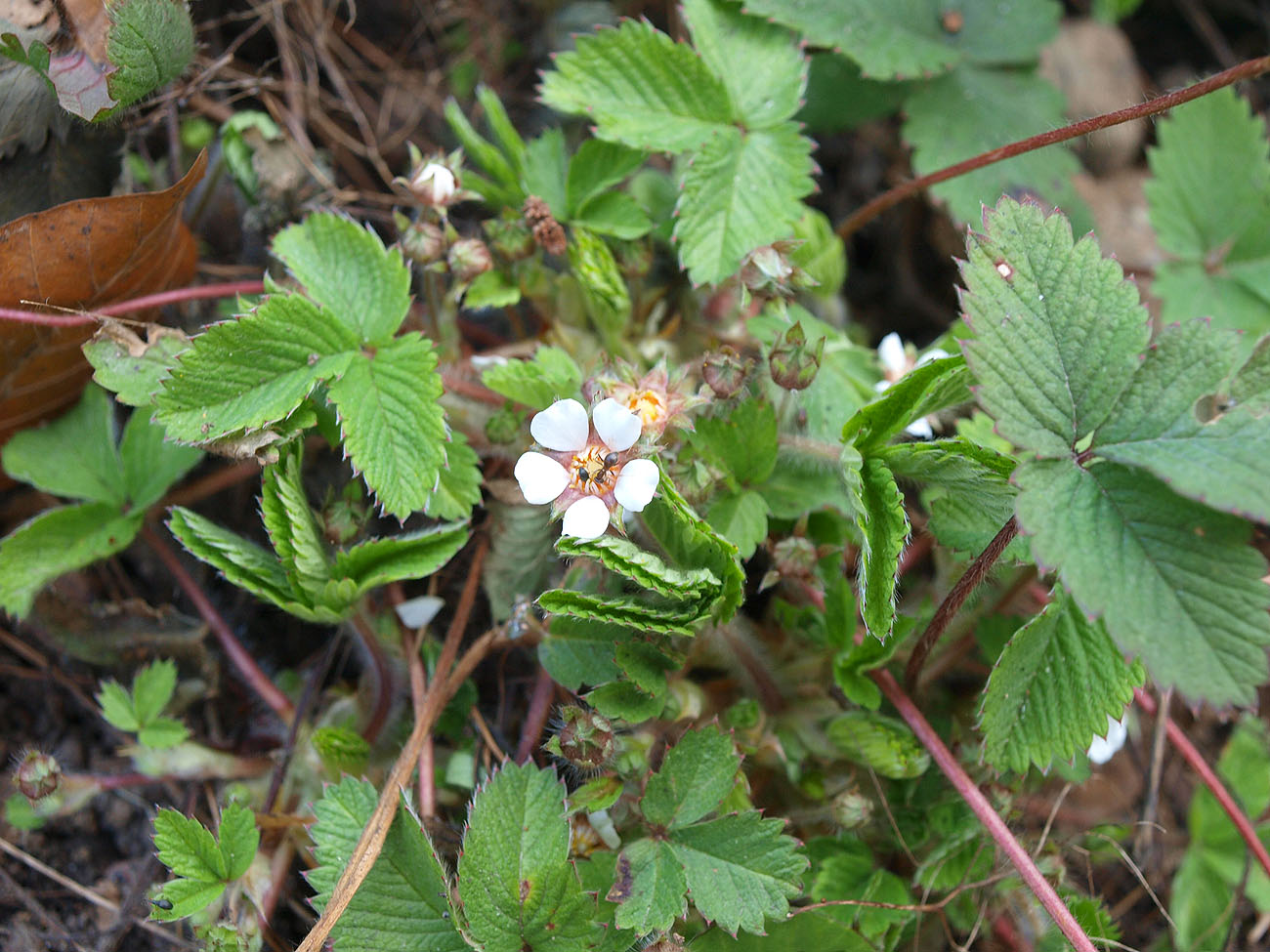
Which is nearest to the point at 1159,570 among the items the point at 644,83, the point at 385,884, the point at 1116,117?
the point at 1116,117

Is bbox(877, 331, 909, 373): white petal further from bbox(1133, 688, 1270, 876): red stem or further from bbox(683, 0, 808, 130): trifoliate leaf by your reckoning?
bbox(1133, 688, 1270, 876): red stem

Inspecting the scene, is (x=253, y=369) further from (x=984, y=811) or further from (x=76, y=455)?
(x=984, y=811)

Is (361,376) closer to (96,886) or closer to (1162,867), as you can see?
(96,886)

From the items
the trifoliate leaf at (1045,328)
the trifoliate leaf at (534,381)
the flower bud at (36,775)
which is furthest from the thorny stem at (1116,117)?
the flower bud at (36,775)

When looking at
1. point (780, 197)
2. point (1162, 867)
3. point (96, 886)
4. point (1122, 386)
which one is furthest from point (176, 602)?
point (1162, 867)

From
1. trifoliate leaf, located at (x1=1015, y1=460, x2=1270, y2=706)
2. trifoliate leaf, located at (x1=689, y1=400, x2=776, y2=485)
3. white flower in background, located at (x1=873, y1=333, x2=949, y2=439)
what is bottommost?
trifoliate leaf, located at (x1=689, y1=400, x2=776, y2=485)

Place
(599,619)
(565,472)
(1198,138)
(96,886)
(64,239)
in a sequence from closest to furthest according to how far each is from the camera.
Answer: (599,619)
(565,472)
(64,239)
(96,886)
(1198,138)

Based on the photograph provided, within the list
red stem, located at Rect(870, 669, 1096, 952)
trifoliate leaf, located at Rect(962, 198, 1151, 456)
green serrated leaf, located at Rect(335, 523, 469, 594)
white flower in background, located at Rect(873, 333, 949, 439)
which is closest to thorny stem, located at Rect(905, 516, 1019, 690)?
red stem, located at Rect(870, 669, 1096, 952)
